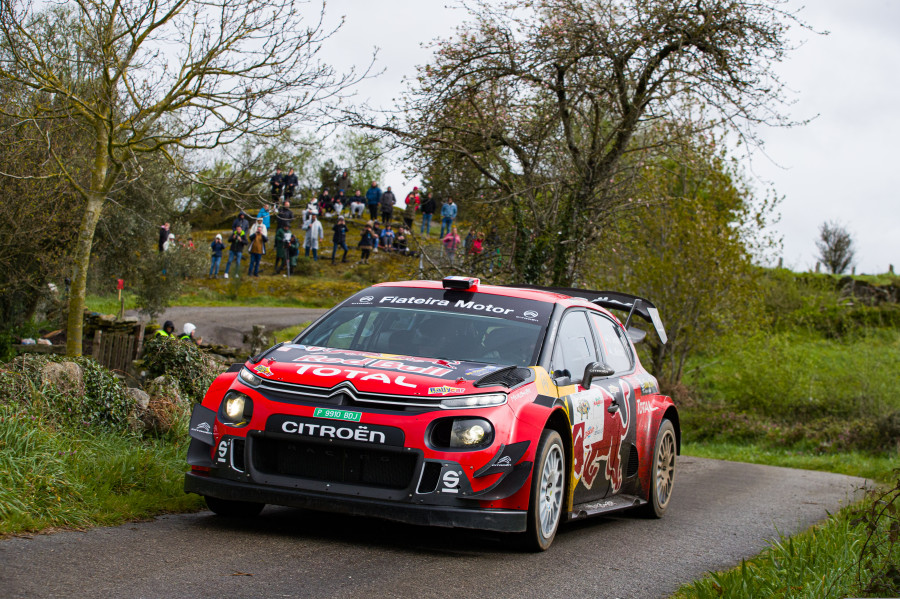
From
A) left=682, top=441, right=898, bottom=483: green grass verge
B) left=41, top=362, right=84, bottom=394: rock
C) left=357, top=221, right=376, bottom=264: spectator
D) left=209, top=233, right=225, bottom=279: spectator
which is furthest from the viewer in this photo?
left=357, top=221, right=376, bottom=264: spectator

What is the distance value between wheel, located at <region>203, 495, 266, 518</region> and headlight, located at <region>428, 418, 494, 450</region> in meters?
1.58

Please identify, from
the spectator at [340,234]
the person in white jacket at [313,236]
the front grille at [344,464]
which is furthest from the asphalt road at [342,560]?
the person in white jacket at [313,236]

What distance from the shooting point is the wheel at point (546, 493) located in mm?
6242

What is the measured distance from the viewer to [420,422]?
593 centimetres

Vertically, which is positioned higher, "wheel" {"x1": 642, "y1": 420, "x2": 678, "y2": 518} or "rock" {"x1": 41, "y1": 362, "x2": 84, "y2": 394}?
"rock" {"x1": 41, "y1": 362, "x2": 84, "y2": 394}

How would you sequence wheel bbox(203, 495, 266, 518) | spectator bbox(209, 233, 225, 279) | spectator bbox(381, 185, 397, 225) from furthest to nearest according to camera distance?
spectator bbox(381, 185, 397, 225) → spectator bbox(209, 233, 225, 279) → wheel bbox(203, 495, 266, 518)

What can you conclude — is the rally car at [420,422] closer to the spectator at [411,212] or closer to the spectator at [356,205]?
the spectator at [411,212]

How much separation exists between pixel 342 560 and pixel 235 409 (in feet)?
4.15

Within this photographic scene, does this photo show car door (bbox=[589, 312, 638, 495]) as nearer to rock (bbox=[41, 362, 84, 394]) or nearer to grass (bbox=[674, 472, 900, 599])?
grass (bbox=[674, 472, 900, 599])

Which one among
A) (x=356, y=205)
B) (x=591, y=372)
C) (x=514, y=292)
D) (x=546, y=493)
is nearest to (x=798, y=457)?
(x=514, y=292)

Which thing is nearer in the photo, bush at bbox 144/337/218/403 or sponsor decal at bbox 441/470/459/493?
sponsor decal at bbox 441/470/459/493

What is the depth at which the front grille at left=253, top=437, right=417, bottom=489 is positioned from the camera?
5969mm

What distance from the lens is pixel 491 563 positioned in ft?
19.7

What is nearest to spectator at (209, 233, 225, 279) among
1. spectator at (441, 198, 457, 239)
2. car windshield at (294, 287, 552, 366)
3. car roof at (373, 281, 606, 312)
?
spectator at (441, 198, 457, 239)
